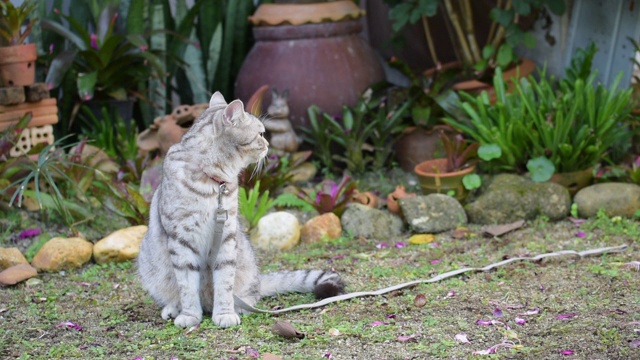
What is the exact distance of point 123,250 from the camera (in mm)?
4816

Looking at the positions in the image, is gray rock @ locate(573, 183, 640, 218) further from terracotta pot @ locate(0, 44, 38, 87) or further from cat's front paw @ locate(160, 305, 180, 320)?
terracotta pot @ locate(0, 44, 38, 87)

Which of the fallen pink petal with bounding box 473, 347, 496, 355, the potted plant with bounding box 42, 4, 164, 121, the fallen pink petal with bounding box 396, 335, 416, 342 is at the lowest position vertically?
the fallen pink petal with bounding box 396, 335, 416, 342

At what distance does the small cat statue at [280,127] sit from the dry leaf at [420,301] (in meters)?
2.56

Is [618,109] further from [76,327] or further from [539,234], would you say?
[76,327]

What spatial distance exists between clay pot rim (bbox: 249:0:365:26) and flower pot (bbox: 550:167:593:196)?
7.34ft

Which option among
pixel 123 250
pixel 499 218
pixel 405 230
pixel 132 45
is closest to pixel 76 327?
pixel 123 250

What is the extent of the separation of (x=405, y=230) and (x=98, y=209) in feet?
6.63

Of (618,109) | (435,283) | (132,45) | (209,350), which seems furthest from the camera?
(132,45)

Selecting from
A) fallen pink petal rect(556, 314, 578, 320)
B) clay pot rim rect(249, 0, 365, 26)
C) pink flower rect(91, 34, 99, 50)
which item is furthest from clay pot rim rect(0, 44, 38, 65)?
fallen pink petal rect(556, 314, 578, 320)

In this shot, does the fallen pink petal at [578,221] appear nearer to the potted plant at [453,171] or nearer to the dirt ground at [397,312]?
the dirt ground at [397,312]

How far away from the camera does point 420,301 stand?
12.9 feet

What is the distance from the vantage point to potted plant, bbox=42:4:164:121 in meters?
6.12

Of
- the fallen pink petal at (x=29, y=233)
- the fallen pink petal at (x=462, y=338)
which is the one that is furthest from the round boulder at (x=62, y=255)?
the fallen pink petal at (x=462, y=338)

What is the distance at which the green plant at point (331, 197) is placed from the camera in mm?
5406
